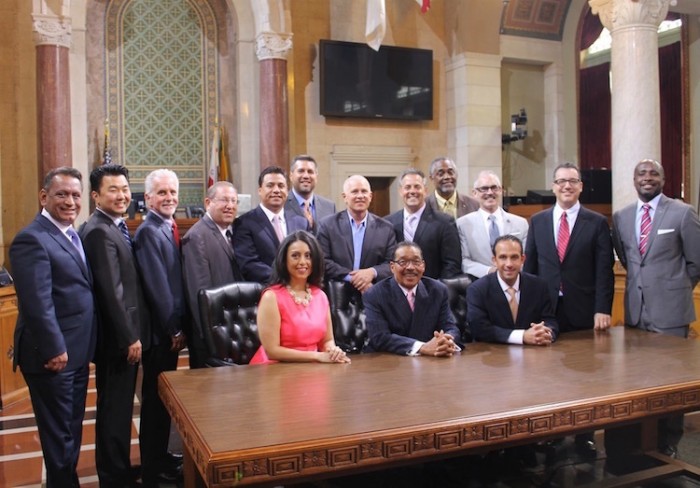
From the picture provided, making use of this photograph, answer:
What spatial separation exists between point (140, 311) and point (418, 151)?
7.25 meters

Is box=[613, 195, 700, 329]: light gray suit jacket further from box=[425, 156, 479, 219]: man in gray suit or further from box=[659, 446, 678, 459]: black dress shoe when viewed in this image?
box=[425, 156, 479, 219]: man in gray suit

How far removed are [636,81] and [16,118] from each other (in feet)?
21.9

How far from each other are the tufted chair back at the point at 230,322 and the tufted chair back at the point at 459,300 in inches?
40.6

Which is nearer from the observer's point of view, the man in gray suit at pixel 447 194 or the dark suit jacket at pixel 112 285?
the dark suit jacket at pixel 112 285

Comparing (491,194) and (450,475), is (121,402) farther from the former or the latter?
(491,194)

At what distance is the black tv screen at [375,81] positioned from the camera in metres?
9.20

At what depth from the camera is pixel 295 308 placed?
3088 millimetres

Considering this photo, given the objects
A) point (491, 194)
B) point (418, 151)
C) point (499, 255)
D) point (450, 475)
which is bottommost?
point (450, 475)

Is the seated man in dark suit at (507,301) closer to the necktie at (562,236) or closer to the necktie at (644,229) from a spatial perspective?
the necktie at (562,236)

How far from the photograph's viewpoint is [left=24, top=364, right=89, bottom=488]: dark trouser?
2.89m

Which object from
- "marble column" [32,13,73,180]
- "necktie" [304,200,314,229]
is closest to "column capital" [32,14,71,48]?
"marble column" [32,13,73,180]

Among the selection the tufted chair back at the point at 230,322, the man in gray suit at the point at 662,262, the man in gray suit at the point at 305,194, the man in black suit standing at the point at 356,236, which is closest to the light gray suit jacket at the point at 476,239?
the man in black suit standing at the point at 356,236

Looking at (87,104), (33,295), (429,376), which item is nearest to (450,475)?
(429,376)

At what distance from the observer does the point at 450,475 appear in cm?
327
